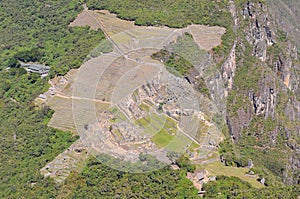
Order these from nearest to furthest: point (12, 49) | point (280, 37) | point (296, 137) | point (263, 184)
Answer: point (263, 184), point (12, 49), point (296, 137), point (280, 37)

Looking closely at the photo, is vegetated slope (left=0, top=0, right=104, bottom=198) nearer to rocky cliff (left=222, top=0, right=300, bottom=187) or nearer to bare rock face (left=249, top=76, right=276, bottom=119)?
rocky cliff (left=222, top=0, right=300, bottom=187)

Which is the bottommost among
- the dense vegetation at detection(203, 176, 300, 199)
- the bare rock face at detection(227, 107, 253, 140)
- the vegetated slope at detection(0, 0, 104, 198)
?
the bare rock face at detection(227, 107, 253, 140)

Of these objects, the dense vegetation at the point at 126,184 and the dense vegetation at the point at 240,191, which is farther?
the dense vegetation at the point at 126,184

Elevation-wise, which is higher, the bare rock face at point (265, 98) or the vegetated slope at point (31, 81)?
the vegetated slope at point (31, 81)

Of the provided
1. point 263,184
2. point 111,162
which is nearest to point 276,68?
point 263,184

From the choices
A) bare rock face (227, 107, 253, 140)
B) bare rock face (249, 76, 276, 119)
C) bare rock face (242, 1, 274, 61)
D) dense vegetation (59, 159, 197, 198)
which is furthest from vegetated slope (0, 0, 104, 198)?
bare rock face (242, 1, 274, 61)

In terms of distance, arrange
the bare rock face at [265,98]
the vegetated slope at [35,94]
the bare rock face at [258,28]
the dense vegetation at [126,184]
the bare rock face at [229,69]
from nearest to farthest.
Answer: the dense vegetation at [126,184] < the vegetated slope at [35,94] < the bare rock face at [229,69] < the bare rock face at [265,98] < the bare rock face at [258,28]

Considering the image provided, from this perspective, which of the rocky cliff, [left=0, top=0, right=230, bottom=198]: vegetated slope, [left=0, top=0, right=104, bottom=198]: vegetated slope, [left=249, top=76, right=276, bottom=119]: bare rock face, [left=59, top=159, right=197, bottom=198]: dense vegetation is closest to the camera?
[left=59, top=159, right=197, bottom=198]: dense vegetation

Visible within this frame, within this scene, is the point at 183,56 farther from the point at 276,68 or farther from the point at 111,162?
the point at 276,68

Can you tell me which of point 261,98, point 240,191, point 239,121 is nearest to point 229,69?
point 239,121

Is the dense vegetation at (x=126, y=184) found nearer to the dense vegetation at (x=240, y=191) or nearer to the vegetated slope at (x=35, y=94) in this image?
the vegetated slope at (x=35, y=94)

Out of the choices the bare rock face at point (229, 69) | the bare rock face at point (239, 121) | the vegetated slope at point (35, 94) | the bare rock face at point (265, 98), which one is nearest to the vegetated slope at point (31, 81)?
the vegetated slope at point (35, 94)
